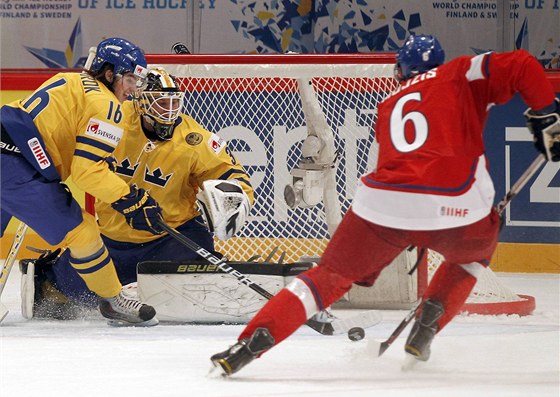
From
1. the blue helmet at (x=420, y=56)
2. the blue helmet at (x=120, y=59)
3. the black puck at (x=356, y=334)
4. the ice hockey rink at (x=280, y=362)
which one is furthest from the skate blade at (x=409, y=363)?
the blue helmet at (x=120, y=59)

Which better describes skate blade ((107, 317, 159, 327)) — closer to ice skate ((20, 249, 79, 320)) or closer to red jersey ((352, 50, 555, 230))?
ice skate ((20, 249, 79, 320))

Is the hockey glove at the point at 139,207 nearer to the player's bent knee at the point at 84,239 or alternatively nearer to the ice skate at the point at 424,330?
the player's bent knee at the point at 84,239

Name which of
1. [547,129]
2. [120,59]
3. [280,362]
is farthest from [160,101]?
[547,129]

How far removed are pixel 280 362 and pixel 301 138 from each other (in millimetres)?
1865

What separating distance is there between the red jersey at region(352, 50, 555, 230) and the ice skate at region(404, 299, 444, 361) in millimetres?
285

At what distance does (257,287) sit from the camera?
3871mm

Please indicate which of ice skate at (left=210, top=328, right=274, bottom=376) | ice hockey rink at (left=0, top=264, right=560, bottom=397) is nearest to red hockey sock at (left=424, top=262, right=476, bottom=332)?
ice hockey rink at (left=0, top=264, right=560, bottom=397)

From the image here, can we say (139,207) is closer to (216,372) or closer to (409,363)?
(216,372)

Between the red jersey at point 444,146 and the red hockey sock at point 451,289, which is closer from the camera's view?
the red jersey at point 444,146

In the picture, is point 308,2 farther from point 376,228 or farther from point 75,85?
point 376,228

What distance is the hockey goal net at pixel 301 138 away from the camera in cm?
436

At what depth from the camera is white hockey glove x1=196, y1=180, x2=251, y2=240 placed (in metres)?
3.98

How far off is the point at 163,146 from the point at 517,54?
166cm

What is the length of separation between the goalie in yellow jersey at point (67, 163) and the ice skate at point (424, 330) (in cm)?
121
